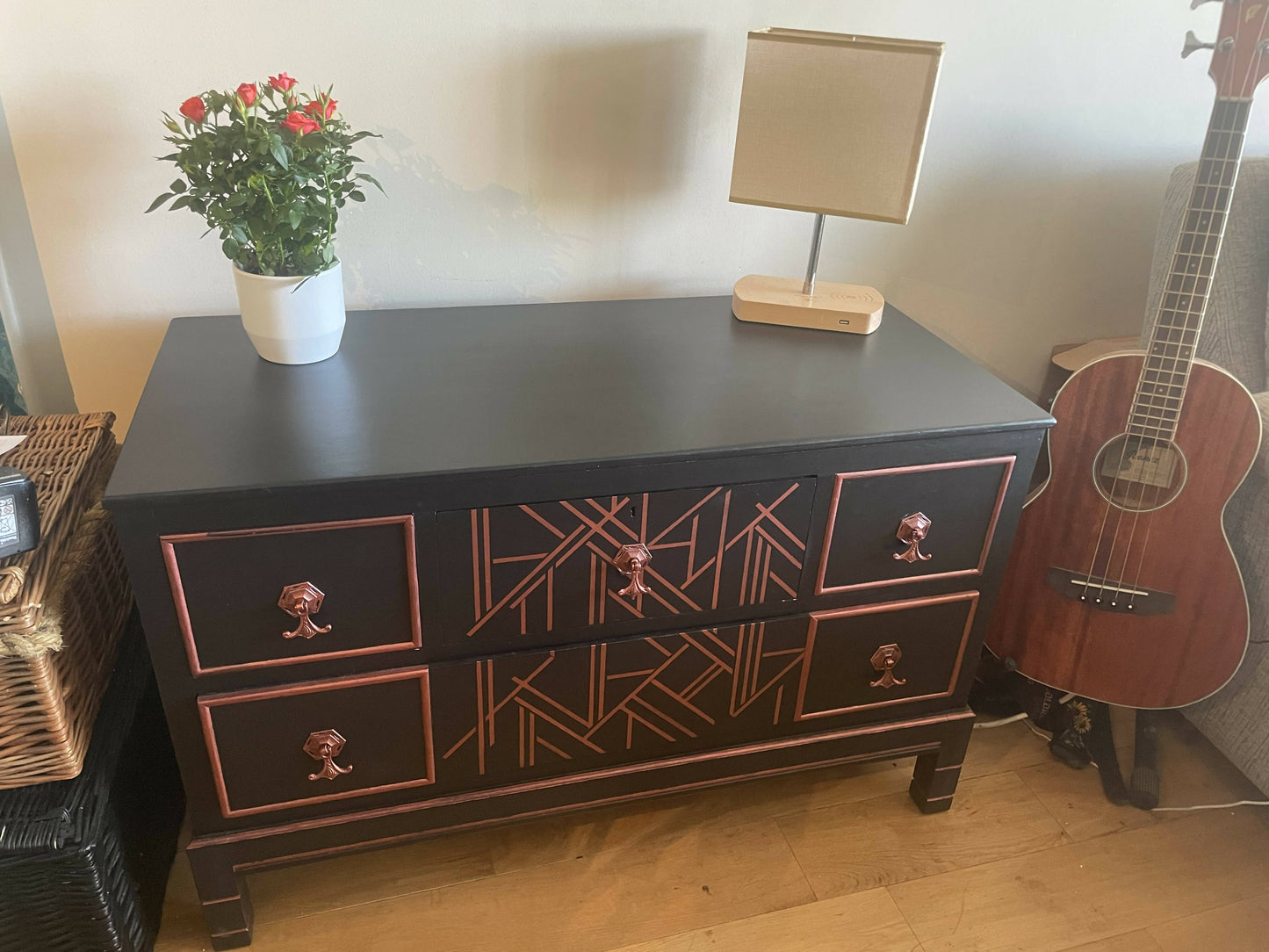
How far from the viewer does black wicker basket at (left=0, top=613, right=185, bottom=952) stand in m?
1.05

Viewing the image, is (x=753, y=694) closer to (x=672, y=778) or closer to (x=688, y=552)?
(x=672, y=778)

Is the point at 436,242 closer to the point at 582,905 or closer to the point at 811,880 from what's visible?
the point at 582,905

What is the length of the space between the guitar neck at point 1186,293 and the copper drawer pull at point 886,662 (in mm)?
505

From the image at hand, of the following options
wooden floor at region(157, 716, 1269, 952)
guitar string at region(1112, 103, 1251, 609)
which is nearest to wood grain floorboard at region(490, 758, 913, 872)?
wooden floor at region(157, 716, 1269, 952)

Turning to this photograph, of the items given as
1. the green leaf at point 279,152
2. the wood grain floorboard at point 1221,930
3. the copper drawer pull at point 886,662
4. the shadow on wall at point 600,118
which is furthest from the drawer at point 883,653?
the green leaf at point 279,152

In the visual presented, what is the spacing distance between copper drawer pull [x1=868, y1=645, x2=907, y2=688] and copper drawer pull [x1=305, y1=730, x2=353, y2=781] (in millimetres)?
720

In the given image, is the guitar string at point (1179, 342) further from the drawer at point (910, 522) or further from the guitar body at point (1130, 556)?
the drawer at point (910, 522)

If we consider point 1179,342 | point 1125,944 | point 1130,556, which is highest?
point 1179,342

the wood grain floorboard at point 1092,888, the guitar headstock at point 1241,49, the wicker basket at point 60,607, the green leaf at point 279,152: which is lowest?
the wood grain floorboard at point 1092,888

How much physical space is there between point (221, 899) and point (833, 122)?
4.25ft

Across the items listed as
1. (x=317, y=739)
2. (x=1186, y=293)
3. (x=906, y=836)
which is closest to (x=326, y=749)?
(x=317, y=739)

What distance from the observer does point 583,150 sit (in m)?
1.40

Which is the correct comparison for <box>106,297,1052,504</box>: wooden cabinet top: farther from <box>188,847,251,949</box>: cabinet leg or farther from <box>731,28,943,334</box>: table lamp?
<box>188,847,251,949</box>: cabinet leg

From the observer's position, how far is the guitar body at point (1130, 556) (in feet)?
4.57
